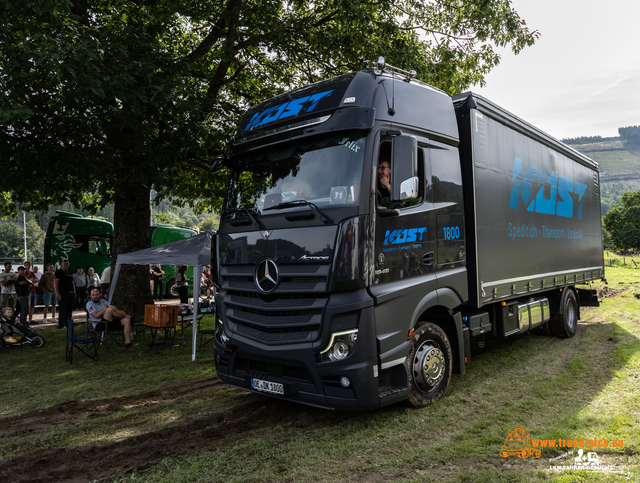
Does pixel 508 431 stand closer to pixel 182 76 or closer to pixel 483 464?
pixel 483 464

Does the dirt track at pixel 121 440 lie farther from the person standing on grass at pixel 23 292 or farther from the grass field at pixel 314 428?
the person standing on grass at pixel 23 292

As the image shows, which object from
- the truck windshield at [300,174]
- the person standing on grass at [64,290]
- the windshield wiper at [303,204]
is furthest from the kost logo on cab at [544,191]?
the person standing on grass at [64,290]

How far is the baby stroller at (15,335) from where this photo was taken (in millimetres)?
10164

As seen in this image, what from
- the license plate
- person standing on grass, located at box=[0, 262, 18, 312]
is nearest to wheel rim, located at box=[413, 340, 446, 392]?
the license plate

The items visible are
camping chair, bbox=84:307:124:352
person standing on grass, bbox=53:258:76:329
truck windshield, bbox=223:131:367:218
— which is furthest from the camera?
person standing on grass, bbox=53:258:76:329

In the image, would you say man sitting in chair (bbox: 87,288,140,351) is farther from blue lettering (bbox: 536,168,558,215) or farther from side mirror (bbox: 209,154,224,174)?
blue lettering (bbox: 536,168,558,215)

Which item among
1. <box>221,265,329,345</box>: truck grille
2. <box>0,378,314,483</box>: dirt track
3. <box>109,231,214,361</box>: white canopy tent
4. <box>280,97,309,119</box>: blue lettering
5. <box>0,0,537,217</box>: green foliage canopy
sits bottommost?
<box>0,378,314,483</box>: dirt track

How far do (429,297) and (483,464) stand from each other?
5.78 feet

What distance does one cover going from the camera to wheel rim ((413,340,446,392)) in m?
Result: 4.96

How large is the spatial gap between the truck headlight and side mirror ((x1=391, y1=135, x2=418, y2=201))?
1.38m

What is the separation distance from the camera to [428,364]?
505 centimetres

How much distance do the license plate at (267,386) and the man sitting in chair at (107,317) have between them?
19.1ft

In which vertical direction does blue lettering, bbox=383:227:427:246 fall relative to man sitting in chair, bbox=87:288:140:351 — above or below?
above

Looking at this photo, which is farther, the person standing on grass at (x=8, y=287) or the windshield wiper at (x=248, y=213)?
the person standing on grass at (x=8, y=287)
